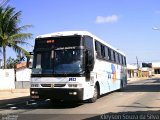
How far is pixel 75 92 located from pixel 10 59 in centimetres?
5202

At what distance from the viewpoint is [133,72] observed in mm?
128500

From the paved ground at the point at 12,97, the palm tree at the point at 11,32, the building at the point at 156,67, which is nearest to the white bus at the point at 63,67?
the paved ground at the point at 12,97

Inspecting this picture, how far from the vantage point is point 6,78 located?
4109 centimetres

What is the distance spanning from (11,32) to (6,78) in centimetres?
480

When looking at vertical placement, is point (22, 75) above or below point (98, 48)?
below

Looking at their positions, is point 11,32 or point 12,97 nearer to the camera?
point 12,97

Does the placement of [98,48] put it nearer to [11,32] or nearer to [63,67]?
[63,67]

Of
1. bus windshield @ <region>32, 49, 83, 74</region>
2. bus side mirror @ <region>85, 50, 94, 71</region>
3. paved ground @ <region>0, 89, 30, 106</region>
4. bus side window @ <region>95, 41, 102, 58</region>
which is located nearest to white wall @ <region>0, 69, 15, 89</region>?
paved ground @ <region>0, 89, 30, 106</region>

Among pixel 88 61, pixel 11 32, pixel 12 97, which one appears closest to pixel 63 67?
pixel 88 61

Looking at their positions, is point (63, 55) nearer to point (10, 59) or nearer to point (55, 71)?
point (55, 71)

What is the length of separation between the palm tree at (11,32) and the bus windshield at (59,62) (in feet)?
72.4

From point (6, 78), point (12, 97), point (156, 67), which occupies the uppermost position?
point (156, 67)

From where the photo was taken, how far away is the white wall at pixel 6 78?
4078 cm

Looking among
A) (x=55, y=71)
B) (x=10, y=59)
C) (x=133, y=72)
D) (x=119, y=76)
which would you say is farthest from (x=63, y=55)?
(x=133, y=72)
